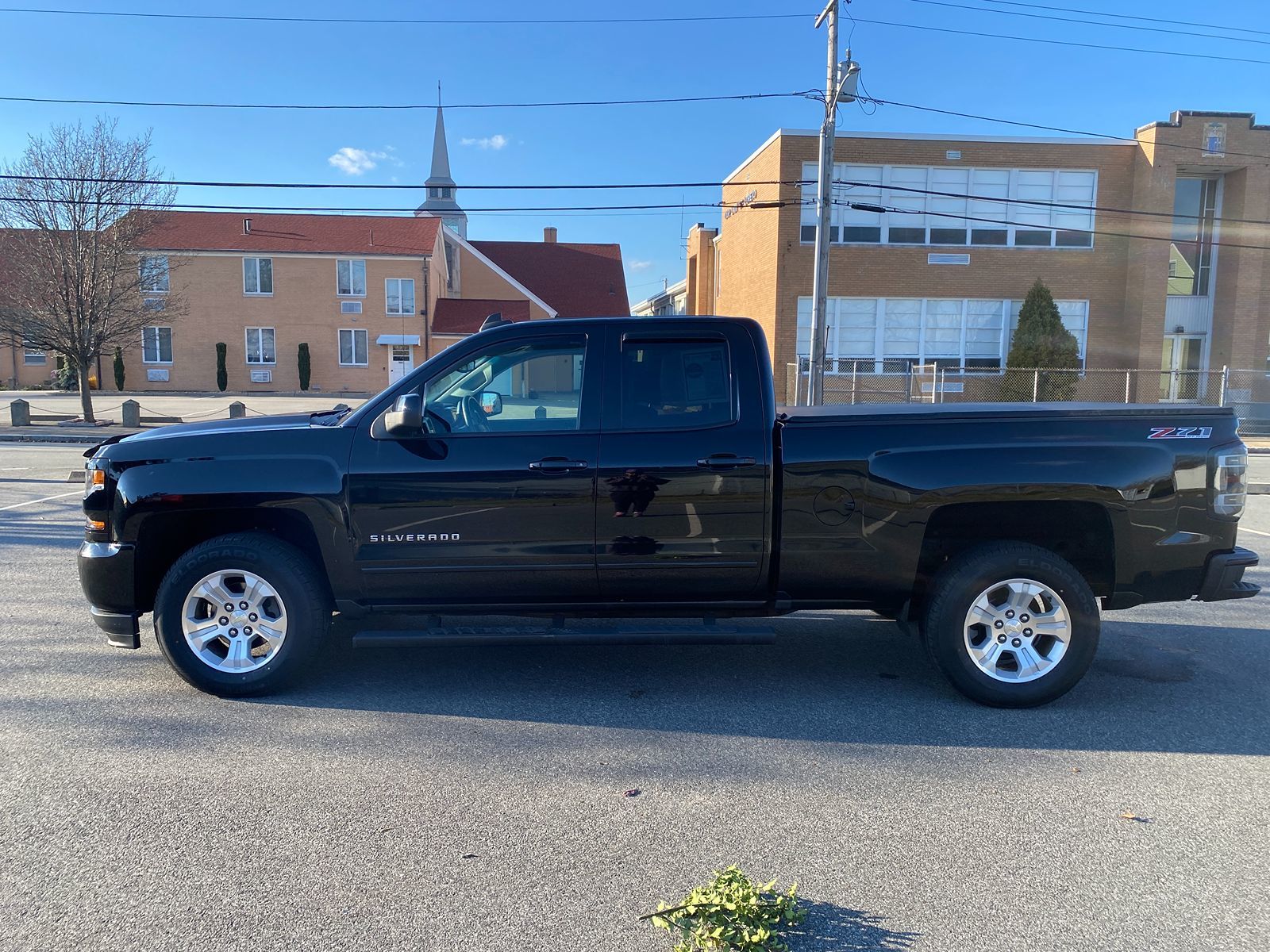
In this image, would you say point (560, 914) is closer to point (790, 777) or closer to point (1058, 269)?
point (790, 777)

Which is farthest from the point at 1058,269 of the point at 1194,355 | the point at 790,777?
the point at 790,777

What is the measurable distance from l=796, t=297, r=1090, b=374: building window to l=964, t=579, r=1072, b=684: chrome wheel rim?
76.3 ft

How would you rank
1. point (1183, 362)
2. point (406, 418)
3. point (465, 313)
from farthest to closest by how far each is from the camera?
point (465, 313) → point (1183, 362) → point (406, 418)

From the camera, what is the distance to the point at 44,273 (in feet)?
83.7

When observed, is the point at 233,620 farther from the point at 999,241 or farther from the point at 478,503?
the point at 999,241

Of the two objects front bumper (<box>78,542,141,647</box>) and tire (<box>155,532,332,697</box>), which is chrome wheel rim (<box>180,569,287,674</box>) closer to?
tire (<box>155,532,332,697</box>)

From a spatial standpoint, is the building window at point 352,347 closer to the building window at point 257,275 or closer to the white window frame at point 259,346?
the white window frame at point 259,346

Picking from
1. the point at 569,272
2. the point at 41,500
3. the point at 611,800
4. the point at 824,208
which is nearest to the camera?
the point at 611,800

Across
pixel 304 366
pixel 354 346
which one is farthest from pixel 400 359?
pixel 304 366

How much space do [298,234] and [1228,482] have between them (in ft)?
138

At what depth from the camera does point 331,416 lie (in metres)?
5.44

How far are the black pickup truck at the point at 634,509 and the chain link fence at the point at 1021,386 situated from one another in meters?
20.6

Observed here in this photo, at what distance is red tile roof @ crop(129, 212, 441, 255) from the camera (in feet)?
132

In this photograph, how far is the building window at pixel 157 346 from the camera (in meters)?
40.6
